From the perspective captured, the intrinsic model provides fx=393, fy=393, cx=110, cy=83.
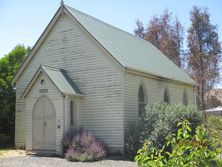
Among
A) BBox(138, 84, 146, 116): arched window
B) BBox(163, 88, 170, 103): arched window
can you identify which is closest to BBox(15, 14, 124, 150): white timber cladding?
BBox(138, 84, 146, 116): arched window

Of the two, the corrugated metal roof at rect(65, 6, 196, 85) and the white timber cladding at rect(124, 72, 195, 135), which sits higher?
the corrugated metal roof at rect(65, 6, 196, 85)

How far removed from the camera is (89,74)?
22.1 metres

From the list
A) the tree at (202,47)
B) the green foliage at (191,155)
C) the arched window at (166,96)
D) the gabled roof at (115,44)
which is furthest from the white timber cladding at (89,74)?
the tree at (202,47)

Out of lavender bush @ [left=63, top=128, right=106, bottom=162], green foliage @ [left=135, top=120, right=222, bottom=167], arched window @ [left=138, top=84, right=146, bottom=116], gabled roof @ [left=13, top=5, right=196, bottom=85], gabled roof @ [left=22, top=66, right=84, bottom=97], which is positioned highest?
gabled roof @ [left=13, top=5, right=196, bottom=85]

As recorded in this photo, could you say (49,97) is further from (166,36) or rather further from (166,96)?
(166,36)

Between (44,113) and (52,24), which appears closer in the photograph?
(44,113)

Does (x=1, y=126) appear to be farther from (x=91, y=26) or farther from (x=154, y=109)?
(x=154, y=109)

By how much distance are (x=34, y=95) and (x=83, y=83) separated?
9.20 ft

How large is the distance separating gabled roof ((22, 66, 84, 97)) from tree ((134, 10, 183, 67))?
31.6 meters

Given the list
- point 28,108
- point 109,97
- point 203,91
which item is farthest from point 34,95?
point 203,91

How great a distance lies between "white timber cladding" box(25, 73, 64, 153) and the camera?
20.7 metres

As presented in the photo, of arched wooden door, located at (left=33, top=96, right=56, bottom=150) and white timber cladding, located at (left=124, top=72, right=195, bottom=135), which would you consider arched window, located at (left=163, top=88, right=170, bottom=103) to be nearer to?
white timber cladding, located at (left=124, top=72, right=195, bottom=135)

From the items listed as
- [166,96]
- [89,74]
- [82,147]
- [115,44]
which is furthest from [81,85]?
[166,96]

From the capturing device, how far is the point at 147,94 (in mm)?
23625
